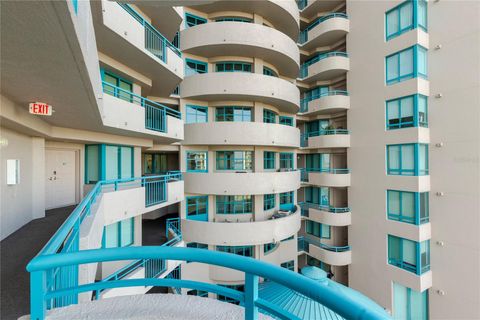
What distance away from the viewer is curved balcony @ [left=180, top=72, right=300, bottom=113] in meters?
14.0

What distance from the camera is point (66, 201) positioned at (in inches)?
428

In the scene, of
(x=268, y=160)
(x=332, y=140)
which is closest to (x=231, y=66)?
(x=268, y=160)

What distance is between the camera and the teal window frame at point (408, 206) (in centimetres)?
1388

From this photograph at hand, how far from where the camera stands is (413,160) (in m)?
14.1

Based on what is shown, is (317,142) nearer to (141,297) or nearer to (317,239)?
(317,239)

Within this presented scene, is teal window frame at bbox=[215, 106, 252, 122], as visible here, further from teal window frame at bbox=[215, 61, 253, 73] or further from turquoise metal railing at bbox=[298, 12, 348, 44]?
turquoise metal railing at bbox=[298, 12, 348, 44]

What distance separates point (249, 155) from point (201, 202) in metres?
4.71

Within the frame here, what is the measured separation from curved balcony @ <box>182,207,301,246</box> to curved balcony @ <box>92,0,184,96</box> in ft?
29.0

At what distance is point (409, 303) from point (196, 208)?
1567 centimetres

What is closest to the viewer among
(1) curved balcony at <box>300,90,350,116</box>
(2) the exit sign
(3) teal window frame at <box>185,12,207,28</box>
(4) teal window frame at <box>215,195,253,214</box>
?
(2) the exit sign

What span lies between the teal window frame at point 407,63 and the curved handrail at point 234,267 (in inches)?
697

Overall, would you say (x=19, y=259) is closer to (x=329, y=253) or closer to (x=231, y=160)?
(x=231, y=160)

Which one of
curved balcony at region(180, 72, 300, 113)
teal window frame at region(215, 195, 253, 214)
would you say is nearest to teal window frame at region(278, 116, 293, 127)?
curved balcony at region(180, 72, 300, 113)

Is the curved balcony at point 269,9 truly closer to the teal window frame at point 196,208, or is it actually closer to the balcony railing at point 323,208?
the teal window frame at point 196,208
